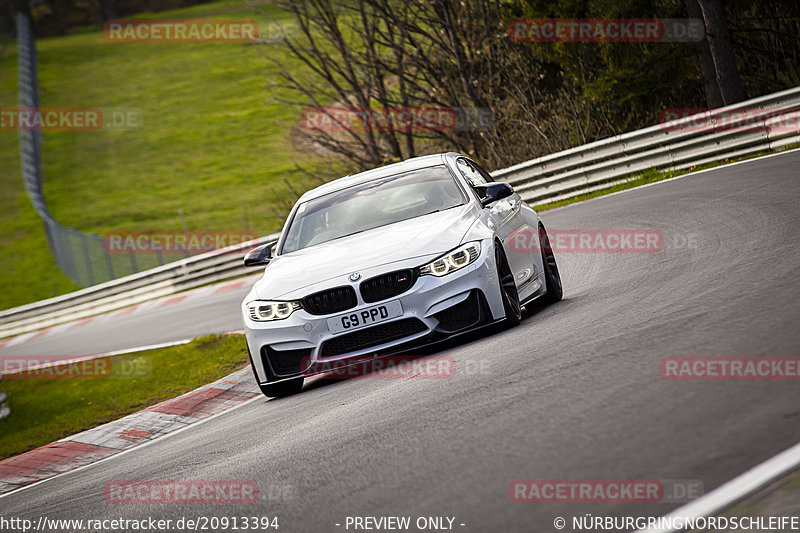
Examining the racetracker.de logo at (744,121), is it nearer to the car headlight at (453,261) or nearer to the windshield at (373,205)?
the windshield at (373,205)

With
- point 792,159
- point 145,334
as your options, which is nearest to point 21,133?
point 145,334

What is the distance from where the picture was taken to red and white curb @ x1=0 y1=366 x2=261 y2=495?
28.7 feet

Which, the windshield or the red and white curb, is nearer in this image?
the red and white curb

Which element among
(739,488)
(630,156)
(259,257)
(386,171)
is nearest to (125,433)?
(259,257)

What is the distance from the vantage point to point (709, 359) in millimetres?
5418

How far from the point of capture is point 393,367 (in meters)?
8.06

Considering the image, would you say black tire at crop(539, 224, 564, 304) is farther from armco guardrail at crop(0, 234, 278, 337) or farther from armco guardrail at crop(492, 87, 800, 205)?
armco guardrail at crop(0, 234, 278, 337)

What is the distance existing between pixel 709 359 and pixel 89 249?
102 ft

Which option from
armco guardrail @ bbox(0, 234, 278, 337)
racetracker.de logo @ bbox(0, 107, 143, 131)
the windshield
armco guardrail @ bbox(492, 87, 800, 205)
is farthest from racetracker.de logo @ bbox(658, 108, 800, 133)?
racetracker.de logo @ bbox(0, 107, 143, 131)

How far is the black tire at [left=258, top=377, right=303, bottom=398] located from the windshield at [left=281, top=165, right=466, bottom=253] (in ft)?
4.35

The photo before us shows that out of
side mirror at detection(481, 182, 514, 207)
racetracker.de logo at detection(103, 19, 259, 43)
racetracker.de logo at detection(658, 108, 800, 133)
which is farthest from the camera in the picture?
racetracker.de logo at detection(103, 19, 259, 43)

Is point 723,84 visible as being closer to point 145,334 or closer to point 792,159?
point 792,159

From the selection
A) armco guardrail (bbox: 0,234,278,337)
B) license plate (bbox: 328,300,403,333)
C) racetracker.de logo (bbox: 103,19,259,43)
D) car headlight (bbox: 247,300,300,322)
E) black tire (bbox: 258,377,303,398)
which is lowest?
armco guardrail (bbox: 0,234,278,337)

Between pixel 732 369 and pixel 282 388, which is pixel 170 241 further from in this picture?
pixel 732 369
